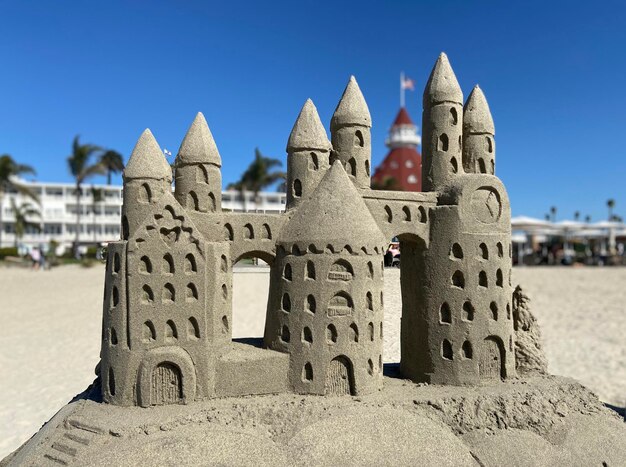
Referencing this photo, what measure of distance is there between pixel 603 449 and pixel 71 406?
11.4 m

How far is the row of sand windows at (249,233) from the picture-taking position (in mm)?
10570

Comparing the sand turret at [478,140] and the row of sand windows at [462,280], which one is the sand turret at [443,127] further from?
the row of sand windows at [462,280]

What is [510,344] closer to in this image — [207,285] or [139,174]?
[207,285]

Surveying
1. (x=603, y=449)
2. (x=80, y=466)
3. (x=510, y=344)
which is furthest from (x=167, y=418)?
(x=603, y=449)

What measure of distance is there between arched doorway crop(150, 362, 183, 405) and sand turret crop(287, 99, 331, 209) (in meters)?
4.38

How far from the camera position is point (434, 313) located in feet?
36.0

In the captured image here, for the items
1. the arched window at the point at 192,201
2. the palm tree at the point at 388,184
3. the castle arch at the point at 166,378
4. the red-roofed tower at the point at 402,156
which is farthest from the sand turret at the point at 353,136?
the red-roofed tower at the point at 402,156

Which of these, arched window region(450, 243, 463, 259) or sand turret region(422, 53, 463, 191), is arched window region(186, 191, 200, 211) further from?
arched window region(450, 243, 463, 259)

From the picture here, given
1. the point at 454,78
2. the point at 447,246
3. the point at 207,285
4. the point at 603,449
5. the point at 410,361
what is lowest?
the point at 603,449

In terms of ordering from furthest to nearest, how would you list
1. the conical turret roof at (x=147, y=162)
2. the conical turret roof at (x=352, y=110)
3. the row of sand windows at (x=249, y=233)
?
the conical turret roof at (x=352, y=110)
the row of sand windows at (x=249, y=233)
the conical turret roof at (x=147, y=162)

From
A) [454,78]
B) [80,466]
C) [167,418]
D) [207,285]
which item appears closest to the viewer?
[80,466]

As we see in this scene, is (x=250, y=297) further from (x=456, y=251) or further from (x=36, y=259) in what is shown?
(x=36, y=259)

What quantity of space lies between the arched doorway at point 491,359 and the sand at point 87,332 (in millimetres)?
2685

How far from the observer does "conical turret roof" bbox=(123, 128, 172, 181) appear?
34.0 feet
